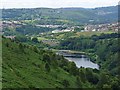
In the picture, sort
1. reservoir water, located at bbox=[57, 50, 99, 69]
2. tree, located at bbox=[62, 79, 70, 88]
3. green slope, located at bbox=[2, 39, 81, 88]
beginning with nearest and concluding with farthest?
green slope, located at bbox=[2, 39, 81, 88] < tree, located at bbox=[62, 79, 70, 88] < reservoir water, located at bbox=[57, 50, 99, 69]

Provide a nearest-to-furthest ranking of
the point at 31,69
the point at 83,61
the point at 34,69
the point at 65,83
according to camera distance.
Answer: the point at 65,83 → the point at 31,69 → the point at 34,69 → the point at 83,61

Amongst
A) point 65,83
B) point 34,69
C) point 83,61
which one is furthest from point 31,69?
point 83,61

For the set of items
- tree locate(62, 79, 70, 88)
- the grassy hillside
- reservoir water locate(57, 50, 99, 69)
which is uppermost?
the grassy hillside

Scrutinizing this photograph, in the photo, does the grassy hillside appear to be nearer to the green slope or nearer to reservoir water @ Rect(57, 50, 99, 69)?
the green slope

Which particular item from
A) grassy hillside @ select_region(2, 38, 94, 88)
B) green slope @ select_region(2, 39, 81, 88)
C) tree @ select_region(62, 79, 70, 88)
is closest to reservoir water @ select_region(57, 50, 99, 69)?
grassy hillside @ select_region(2, 38, 94, 88)

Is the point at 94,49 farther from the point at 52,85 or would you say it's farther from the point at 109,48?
the point at 52,85

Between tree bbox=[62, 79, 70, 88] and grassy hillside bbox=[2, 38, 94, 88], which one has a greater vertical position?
grassy hillside bbox=[2, 38, 94, 88]

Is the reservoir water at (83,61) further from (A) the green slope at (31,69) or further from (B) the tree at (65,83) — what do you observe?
(B) the tree at (65,83)

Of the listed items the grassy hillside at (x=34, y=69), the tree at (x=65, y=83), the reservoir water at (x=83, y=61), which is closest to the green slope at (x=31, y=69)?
the grassy hillside at (x=34, y=69)

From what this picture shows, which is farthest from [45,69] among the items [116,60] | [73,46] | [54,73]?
[73,46]

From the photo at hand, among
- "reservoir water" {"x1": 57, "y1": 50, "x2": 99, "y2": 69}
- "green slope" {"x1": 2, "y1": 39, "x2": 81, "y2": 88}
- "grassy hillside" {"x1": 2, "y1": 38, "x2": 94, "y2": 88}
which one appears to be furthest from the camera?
"reservoir water" {"x1": 57, "y1": 50, "x2": 99, "y2": 69}

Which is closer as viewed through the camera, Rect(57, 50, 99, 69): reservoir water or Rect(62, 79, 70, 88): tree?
Rect(62, 79, 70, 88): tree

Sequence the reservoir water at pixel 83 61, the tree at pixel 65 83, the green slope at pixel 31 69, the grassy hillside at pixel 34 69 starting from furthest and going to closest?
the reservoir water at pixel 83 61 → the tree at pixel 65 83 → the grassy hillside at pixel 34 69 → the green slope at pixel 31 69

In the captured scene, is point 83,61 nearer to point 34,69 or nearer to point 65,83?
point 34,69
